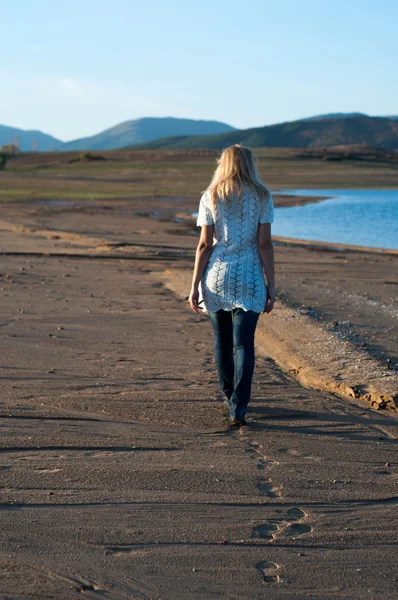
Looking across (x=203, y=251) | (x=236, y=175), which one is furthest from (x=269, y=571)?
(x=236, y=175)

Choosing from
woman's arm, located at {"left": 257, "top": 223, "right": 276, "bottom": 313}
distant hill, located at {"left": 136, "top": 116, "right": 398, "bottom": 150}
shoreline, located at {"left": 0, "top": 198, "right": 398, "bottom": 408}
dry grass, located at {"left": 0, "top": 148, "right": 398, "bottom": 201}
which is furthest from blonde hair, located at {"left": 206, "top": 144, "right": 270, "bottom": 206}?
distant hill, located at {"left": 136, "top": 116, "right": 398, "bottom": 150}

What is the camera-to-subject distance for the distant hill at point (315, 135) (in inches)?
6088

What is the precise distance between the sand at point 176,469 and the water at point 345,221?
1616 centimetres

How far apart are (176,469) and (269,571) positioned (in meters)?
1.17

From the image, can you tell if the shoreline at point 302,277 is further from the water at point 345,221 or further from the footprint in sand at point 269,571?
the water at point 345,221

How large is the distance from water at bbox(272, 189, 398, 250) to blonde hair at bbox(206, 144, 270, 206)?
18.5 m

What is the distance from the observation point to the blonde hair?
16.4ft

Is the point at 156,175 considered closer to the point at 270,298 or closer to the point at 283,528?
the point at 270,298

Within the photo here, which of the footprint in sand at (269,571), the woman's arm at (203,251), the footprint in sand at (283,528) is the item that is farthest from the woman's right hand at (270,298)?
the footprint in sand at (269,571)

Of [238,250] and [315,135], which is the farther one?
[315,135]

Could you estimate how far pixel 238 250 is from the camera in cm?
509

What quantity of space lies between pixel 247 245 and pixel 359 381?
1.71 meters

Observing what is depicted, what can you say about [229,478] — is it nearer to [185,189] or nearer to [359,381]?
[359,381]

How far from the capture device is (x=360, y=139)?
160250mm
